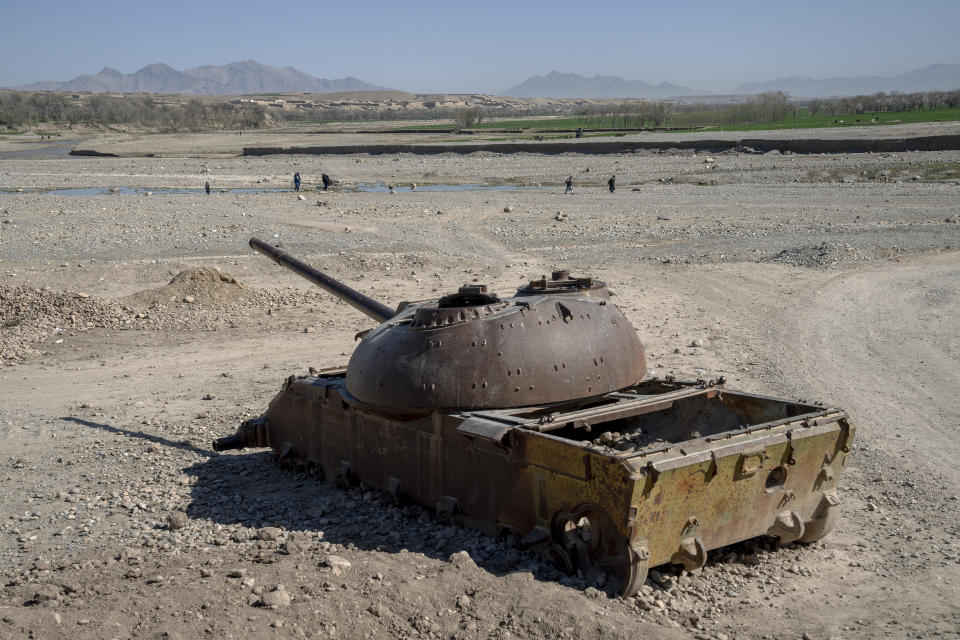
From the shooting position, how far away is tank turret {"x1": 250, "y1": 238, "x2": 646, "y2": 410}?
6988mm

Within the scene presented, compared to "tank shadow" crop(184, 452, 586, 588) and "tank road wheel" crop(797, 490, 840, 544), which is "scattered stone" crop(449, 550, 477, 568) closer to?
"tank shadow" crop(184, 452, 586, 588)

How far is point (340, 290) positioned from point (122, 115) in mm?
118411

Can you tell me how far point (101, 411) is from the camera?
36.4 ft

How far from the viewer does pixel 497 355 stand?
275 inches

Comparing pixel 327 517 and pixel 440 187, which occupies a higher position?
pixel 440 187

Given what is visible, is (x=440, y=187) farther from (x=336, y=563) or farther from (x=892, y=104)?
(x=892, y=104)

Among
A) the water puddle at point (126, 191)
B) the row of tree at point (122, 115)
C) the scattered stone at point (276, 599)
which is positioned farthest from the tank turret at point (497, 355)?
the row of tree at point (122, 115)

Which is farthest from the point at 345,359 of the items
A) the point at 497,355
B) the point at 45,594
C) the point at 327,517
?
the point at 45,594

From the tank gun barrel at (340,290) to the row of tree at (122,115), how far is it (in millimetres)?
103086

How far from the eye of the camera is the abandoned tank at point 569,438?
5977mm

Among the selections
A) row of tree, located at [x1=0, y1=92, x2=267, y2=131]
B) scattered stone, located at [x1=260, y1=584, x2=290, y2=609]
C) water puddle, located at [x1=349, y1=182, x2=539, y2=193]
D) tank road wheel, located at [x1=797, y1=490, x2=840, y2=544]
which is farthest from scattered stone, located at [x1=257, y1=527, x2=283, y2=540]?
row of tree, located at [x1=0, y1=92, x2=267, y2=131]

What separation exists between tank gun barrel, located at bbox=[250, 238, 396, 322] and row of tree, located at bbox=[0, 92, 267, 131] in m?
103

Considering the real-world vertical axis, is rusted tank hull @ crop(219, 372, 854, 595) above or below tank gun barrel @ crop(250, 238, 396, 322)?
below

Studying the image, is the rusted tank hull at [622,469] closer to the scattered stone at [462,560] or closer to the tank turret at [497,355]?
the tank turret at [497,355]
